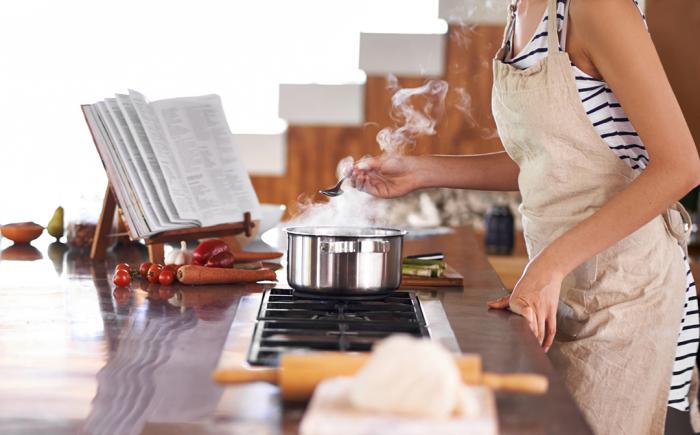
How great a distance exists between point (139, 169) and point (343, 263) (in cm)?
77

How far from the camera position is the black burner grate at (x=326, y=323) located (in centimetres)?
117

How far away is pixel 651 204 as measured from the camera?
1.41 metres

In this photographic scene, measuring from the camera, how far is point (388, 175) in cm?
187

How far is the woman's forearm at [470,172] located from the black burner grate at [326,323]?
1.08 ft

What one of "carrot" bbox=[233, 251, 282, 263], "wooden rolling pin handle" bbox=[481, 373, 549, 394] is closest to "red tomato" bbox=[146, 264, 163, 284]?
"carrot" bbox=[233, 251, 282, 263]

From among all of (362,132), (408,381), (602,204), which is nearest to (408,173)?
(602,204)

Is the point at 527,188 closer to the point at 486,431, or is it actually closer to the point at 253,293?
the point at 253,293

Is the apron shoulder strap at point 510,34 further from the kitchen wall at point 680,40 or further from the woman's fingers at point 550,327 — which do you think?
the kitchen wall at point 680,40

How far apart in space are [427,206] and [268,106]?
92cm

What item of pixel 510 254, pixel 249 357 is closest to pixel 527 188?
pixel 249 357

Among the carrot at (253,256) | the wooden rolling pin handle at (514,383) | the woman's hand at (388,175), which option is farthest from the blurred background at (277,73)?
the wooden rolling pin handle at (514,383)

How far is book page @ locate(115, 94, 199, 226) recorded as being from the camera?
81.5 inches

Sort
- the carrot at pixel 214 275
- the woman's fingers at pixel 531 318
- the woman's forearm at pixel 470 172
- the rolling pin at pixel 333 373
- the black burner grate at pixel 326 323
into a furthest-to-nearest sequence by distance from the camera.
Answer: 1. the woman's forearm at pixel 470 172
2. the carrot at pixel 214 275
3. the woman's fingers at pixel 531 318
4. the black burner grate at pixel 326 323
5. the rolling pin at pixel 333 373

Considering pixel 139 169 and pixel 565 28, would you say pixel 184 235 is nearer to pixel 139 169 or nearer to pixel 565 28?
pixel 139 169
